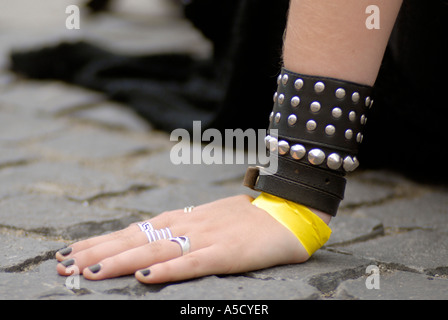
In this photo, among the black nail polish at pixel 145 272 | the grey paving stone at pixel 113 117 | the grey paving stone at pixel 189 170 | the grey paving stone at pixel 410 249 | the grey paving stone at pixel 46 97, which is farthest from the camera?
the grey paving stone at pixel 46 97

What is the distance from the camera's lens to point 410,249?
1.42 meters

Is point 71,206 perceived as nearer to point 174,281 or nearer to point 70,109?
point 174,281

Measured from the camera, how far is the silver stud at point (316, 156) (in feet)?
3.97

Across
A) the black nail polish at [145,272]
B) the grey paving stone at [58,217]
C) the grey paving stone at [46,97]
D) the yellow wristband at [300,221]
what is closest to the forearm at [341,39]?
the yellow wristband at [300,221]

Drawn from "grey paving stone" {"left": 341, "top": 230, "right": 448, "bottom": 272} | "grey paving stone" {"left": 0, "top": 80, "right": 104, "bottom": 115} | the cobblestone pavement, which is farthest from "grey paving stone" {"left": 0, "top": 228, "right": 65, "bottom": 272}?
"grey paving stone" {"left": 0, "top": 80, "right": 104, "bottom": 115}

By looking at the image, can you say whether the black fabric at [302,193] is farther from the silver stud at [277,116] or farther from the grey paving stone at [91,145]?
the grey paving stone at [91,145]

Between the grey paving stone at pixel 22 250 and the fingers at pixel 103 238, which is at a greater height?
the fingers at pixel 103 238

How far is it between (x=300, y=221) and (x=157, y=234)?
0.29 metres

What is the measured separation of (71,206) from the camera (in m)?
1.65

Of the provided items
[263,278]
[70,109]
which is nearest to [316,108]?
[263,278]

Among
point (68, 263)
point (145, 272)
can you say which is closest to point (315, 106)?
point (145, 272)

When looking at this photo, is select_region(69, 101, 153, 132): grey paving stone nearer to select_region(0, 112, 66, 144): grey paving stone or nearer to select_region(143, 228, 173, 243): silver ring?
select_region(0, 112, 66, 144): grey paving stone

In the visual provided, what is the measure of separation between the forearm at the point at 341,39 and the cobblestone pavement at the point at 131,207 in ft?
1.31

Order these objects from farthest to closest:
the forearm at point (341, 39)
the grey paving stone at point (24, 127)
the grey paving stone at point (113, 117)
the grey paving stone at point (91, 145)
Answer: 1. the grey paving stone at point (113, 117)
2. the grey paving stone at point (24, 127)
3. the grey paving stone at point (91, 145)
4. the forearm at point (341, 39)
